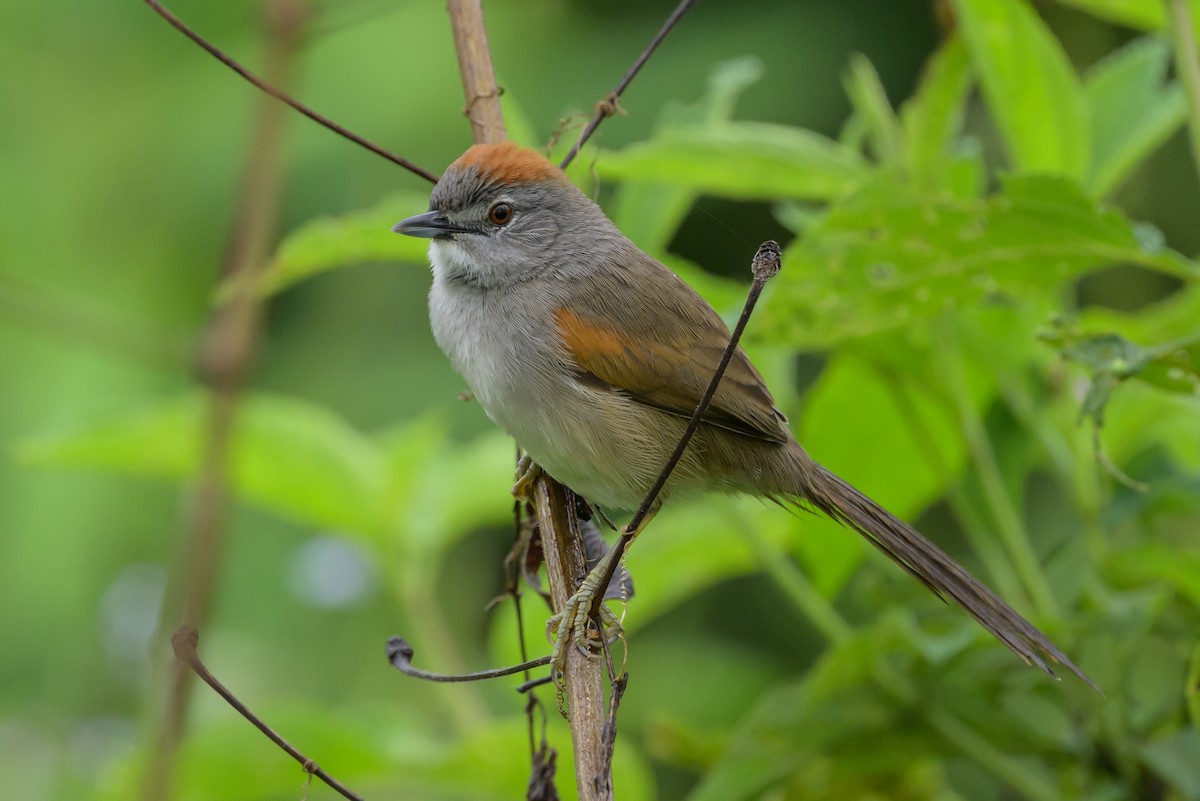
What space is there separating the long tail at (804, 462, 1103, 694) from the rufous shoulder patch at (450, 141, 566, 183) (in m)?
0.92

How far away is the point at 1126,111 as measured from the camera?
2922mm

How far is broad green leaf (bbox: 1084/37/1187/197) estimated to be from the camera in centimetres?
283

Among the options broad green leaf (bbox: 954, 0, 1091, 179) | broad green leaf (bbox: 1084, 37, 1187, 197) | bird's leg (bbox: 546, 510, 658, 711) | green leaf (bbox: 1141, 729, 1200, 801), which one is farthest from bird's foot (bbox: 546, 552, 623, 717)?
broad green leaf (bbox: 1084, 37, 1187, 197)

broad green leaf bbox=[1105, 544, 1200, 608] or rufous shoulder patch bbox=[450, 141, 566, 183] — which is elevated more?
rufous shoulder patch bbox=[450, 141, 566, 183]

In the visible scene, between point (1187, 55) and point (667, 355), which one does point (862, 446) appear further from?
point (1187, 55)

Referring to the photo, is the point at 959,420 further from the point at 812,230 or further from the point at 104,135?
the point at 104,135

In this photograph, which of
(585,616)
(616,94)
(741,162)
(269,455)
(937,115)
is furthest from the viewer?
(269,455)

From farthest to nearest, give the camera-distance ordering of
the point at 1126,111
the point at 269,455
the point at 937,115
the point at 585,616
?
the point at 1126,111 → the point at 269,455 → the point at 937,115 → the point at 585,616

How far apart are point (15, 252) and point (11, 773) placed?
1892 millimetres

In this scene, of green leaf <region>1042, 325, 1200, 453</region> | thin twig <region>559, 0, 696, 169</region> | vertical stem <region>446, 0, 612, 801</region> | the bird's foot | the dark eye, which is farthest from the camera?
the dark eye

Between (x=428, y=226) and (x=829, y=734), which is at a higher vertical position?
(x=428, y=226)

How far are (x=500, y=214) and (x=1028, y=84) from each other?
1238 mm

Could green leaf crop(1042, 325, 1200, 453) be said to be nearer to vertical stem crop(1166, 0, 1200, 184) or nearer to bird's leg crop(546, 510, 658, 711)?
vertical stem crop(1166, 0, 1200, 184)

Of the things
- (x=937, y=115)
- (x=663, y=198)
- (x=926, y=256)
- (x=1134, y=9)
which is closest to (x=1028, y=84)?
(x=937, y=115)
